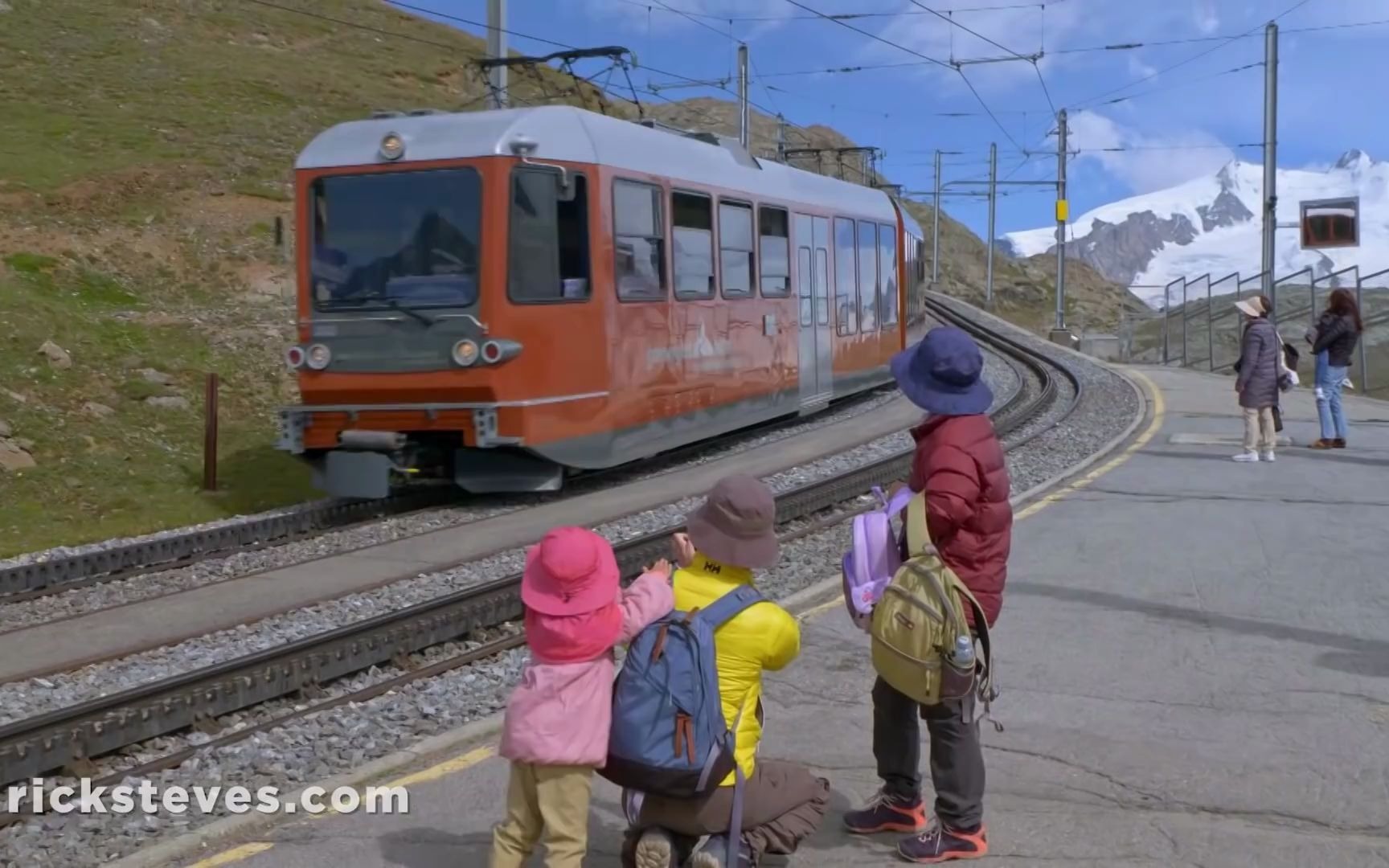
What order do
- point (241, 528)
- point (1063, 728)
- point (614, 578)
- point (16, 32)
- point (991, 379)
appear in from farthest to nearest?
1. point (16, 32)
2. point (991, 379)
3. point (241, 528)
4. point (1063, 728)
5. point (614, 578)

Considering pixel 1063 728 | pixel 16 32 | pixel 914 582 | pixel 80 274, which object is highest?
pixel 16 32

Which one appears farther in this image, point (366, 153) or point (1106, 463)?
point (1106, 463)

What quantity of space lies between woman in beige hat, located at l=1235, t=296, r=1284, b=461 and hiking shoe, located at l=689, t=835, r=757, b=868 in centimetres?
1093

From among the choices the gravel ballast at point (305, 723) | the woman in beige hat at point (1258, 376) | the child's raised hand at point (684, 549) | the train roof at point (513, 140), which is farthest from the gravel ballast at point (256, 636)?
the woman in beige hat at point (1258, 376)

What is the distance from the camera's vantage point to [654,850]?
13.3ft

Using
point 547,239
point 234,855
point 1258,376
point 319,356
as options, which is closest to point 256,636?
point 234,855

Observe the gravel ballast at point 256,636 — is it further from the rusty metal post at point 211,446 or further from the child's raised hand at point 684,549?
the rusty metal post at point 211,446

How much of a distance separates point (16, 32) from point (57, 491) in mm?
43410

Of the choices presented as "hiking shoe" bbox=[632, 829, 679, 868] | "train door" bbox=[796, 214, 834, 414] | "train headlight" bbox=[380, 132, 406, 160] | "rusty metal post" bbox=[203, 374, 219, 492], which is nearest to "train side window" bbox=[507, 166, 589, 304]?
"train headlight" bbox=[380, 132, 406, 160]

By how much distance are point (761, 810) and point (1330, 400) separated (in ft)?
42.3

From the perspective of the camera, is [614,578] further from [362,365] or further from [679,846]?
[362,365]

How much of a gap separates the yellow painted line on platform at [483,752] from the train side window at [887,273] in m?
4.87

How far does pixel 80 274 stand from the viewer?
75.7 ft

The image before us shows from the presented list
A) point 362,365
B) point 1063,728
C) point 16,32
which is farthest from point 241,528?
point 16,32
